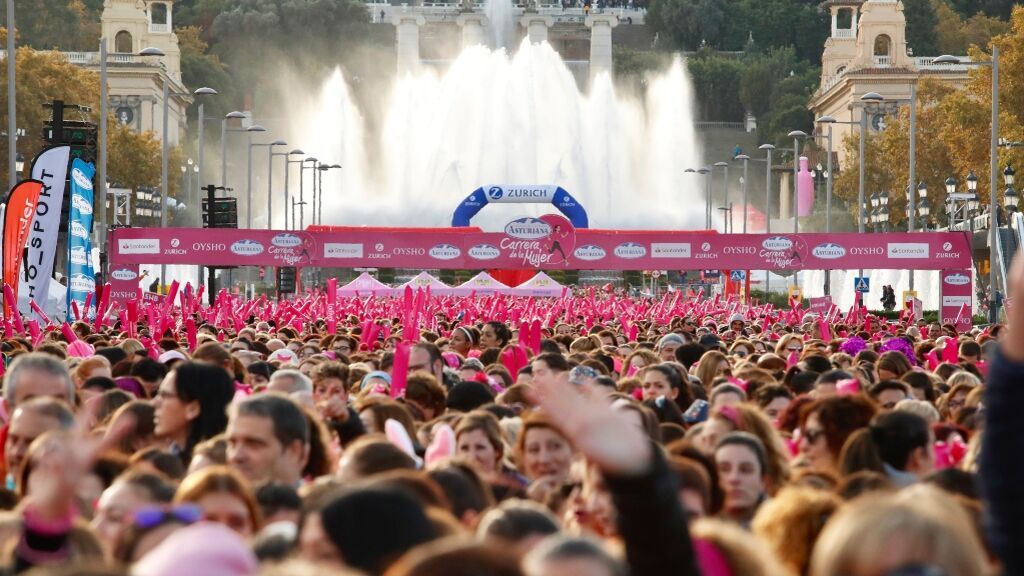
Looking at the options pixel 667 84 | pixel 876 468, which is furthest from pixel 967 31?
pixel 876 468

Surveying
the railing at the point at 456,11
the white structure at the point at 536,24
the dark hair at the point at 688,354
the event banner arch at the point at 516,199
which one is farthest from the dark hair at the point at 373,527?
the white structure at the point at 536,24

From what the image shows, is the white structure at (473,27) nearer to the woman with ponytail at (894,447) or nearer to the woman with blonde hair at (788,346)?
the woman with blonde hair at (788,346)

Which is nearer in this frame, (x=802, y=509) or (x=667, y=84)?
(x=802, y=509)

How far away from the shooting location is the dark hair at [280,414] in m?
7.69

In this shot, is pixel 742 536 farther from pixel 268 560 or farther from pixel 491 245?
pixel 491 245

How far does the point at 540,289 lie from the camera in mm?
51312

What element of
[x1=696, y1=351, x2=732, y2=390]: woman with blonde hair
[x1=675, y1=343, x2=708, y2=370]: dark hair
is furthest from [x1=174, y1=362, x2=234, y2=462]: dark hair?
[x1=675, y1=343, x2=708, y2=370]: dark hair

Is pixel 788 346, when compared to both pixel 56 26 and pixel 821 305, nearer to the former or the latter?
pixel 821 305

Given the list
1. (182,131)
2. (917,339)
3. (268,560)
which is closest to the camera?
(268,560)

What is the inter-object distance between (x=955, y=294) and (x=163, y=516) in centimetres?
3575

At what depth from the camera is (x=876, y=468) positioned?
8.23 metres

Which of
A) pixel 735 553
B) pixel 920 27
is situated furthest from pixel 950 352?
pixel 920 27

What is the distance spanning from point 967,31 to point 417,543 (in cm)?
15904

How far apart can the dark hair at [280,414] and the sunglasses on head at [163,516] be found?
2.00m
